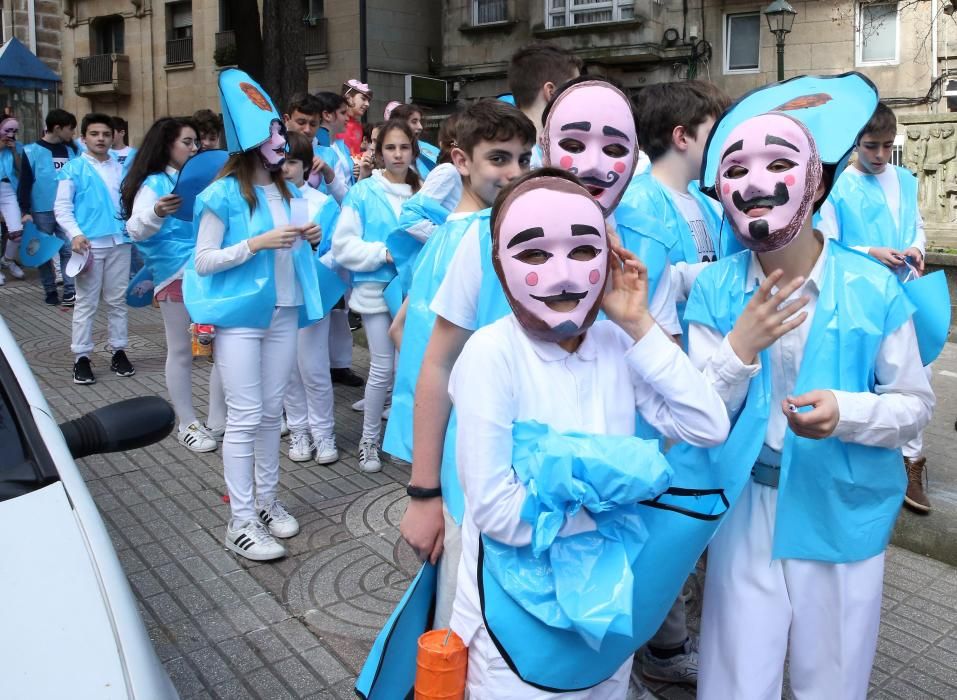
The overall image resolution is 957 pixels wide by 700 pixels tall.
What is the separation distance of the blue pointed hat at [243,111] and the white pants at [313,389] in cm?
187

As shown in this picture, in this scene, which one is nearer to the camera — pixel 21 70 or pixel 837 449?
pixel 837 449

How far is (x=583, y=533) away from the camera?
2.02 m

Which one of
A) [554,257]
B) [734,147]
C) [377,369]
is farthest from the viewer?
[377,369]

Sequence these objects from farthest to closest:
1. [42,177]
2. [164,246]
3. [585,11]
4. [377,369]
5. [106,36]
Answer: [106,36], [585,11], [42,177], [164,246], [377,369]

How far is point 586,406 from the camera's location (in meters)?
2.15

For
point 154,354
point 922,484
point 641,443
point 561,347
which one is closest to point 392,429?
point 561,347

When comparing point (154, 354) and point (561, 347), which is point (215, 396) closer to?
point (154, 354)

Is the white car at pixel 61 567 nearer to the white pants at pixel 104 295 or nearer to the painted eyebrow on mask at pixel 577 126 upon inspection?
the painted eyebrow on mask at pixel 577 126

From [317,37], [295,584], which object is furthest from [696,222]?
[317,37]

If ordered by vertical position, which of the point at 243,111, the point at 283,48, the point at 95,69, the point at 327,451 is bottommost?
the point at 327,451

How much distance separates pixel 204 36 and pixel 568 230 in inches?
1010

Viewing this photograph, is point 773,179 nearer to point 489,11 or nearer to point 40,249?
point 40,249

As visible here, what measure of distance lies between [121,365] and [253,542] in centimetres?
426

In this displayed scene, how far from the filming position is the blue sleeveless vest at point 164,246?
6.30m
